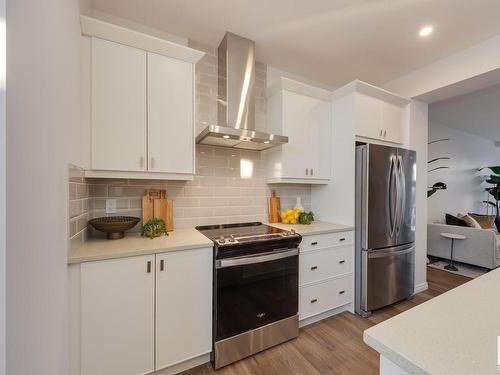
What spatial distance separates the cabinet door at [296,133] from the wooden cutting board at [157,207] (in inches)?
46.1

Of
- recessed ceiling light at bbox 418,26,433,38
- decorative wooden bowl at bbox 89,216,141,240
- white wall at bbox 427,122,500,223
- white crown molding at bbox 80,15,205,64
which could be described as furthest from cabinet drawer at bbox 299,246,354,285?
white wall at bbox 427,122,500,223

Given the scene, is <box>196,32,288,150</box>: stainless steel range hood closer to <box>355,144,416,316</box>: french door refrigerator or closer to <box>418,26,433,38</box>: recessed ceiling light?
<box>355,144,416,316</box>: french door refrigerator

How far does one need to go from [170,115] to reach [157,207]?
781 mm

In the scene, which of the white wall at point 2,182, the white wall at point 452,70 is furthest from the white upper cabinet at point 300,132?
the white wall at point 2,182

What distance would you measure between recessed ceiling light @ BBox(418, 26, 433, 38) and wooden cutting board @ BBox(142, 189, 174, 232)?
2.72 meters

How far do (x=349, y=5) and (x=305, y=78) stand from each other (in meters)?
1.08

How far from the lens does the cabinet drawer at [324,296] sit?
81.3 inches

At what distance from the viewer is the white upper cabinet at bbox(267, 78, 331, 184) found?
2.34 m

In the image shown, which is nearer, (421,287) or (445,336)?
(445,336)

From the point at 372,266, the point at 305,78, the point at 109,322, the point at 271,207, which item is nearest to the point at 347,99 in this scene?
the point at 305,78

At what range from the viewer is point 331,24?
1.95 metres

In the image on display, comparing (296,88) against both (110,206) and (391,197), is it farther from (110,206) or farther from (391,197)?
(110,206)

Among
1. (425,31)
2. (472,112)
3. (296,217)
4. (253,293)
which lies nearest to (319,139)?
(296,217)

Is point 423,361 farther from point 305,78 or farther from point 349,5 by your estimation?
point 305,78
